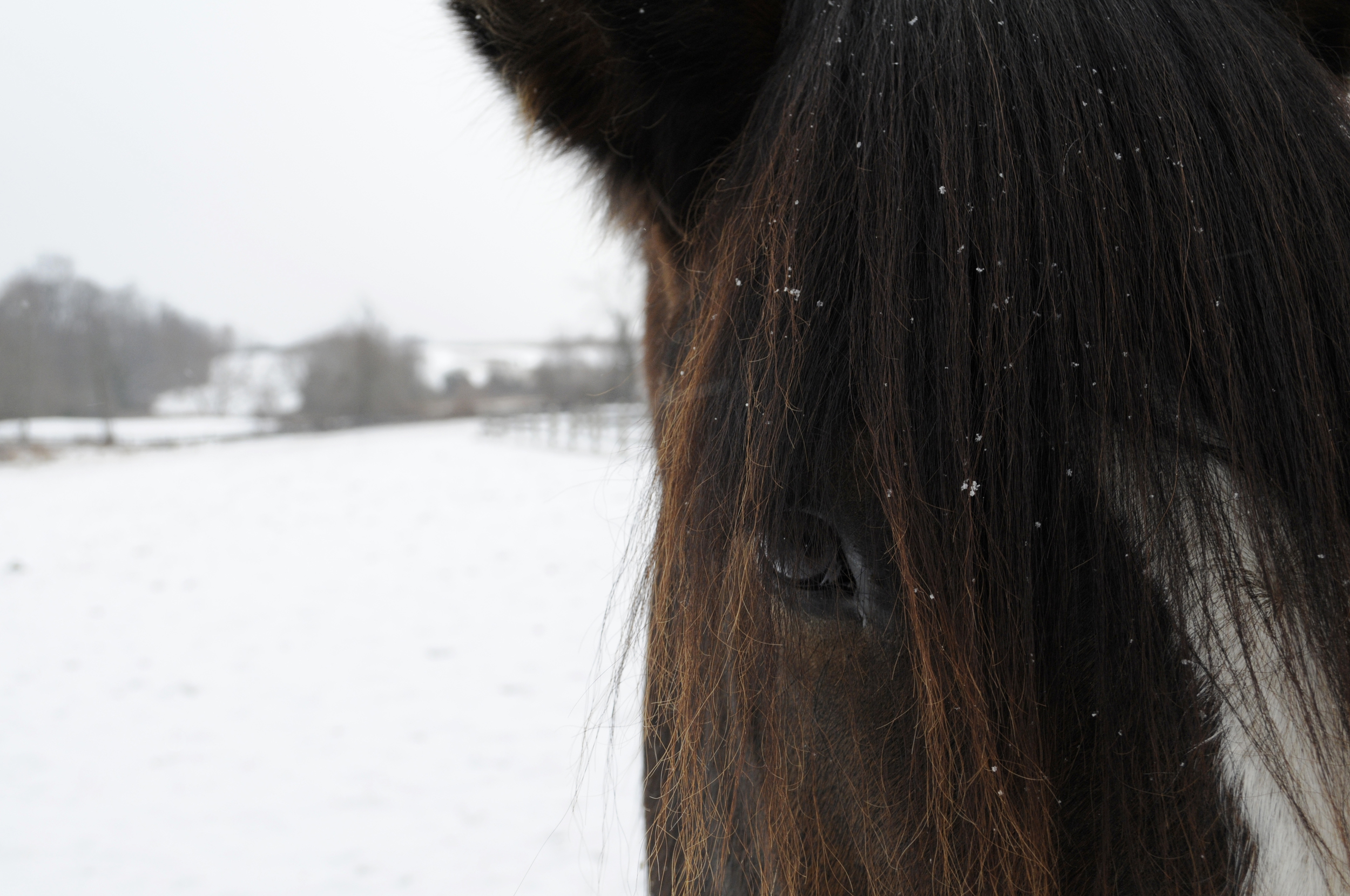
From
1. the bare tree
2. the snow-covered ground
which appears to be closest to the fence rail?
the bare tree

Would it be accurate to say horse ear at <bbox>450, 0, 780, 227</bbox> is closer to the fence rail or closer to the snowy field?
the snowy field

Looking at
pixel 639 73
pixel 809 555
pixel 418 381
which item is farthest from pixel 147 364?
pixel 418 381

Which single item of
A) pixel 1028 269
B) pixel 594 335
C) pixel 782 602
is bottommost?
pixel 782 602

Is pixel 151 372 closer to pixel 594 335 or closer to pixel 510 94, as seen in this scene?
pixel 510 94

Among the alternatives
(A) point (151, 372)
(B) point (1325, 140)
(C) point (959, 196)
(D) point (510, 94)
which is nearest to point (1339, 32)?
(B) point (1325, 140)

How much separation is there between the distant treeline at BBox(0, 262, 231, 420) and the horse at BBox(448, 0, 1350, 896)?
Result: 195 inches

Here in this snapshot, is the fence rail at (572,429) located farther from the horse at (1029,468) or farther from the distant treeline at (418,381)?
the horse at (1029,468)

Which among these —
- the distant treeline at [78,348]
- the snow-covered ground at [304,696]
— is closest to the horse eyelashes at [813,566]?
the snow-covered ground at [304,696]

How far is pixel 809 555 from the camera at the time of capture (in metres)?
0.69

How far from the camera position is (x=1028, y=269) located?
A: 0.61m

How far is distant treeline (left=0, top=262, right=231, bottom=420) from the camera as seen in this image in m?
4.20

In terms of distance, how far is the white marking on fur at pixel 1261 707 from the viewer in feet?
1.71

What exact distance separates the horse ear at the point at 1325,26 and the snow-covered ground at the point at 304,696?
43.0 inches

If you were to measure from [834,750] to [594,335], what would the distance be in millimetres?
18202
